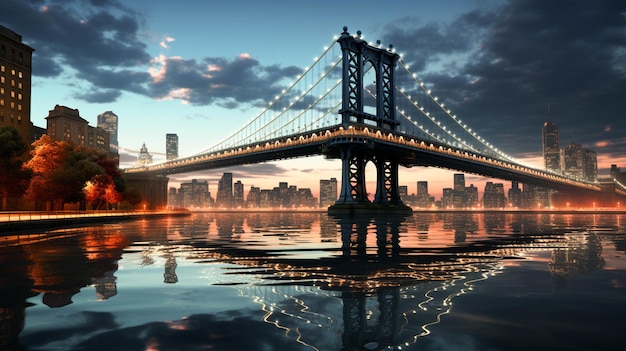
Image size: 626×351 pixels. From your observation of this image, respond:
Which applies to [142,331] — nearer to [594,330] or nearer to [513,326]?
[513,326]

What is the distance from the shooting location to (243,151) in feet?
365

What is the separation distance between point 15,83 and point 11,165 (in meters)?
52.2

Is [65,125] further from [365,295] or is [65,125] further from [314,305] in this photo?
[314,305]

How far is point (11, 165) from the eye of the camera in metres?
60.5

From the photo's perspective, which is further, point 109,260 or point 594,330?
point 109,260

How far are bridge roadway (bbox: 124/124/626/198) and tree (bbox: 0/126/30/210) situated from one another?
4910 centimetres

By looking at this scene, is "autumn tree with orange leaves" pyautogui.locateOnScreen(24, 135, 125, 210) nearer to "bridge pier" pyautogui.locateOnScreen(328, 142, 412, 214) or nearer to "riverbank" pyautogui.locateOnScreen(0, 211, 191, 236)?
"riverbank" pyautogui.locateOnScreen(0, 211, 191, 236)

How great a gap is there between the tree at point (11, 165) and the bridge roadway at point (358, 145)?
49.1m

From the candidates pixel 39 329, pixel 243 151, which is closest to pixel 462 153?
pixel 243 151

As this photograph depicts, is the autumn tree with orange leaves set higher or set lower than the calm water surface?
higher

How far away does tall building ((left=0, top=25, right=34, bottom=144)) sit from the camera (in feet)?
325

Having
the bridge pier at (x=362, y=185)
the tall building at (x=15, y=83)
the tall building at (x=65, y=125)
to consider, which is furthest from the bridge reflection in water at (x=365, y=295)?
the tall building at (x=65, y=125)

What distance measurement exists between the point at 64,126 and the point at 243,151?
285 feet

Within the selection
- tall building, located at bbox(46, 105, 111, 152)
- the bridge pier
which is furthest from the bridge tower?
tall building, located at bbox(46, 105, 111, 152)
